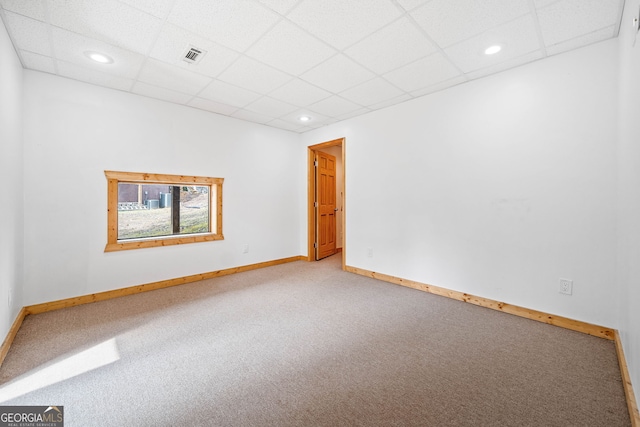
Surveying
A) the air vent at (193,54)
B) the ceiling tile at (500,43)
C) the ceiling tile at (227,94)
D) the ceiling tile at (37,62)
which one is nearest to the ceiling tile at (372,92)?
the ceiling tile at (500,43)

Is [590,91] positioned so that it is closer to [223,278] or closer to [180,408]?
[180,408]

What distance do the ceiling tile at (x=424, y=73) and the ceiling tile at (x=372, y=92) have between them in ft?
0.37

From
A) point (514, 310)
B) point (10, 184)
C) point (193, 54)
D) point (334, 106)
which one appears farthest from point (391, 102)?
Result: point (10, 184)

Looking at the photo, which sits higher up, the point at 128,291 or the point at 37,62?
the point at 37,62

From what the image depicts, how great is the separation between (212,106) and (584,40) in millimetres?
4144

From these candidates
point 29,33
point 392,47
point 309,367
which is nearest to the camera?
point 309,367

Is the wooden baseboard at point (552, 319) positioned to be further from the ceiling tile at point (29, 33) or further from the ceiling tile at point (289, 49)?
the ceiling tile at point (29, 33)

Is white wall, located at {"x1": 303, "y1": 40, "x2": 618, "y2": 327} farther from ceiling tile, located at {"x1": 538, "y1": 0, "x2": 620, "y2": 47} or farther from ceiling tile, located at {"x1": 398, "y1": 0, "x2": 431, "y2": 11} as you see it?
ceiling tile, located at {"x1": 398, "y1": 0, "x2": 431, "y2": 11}

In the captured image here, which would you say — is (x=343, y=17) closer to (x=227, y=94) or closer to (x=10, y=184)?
(x=227, y=94)

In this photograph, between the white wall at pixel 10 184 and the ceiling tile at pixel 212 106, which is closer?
the white wall at pixel 10 184

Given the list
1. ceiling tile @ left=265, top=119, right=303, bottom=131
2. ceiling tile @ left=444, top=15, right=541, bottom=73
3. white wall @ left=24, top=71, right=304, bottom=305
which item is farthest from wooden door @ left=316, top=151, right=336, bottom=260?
ceiling tile @ left=444, top=15, right=541, bottom=73

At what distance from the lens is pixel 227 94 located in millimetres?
3344

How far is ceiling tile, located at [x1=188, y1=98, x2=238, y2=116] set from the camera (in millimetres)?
3585

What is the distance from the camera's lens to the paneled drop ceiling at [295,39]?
6.16 feet
